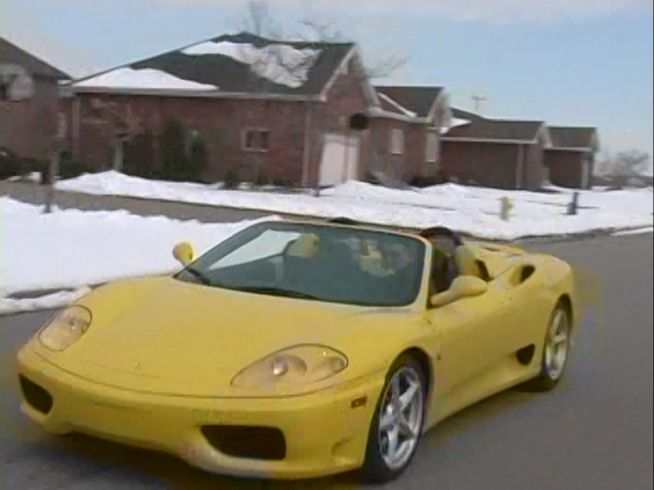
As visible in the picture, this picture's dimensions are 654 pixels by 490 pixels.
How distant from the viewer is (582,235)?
11.4ft

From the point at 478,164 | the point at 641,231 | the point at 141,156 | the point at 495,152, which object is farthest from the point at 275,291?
the point at 641,231

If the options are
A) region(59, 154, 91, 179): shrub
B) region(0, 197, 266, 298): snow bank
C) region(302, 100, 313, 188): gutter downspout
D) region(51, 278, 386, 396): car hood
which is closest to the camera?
region(51, 278, 386, 396): car hood

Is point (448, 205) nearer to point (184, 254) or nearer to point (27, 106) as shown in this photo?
point (184, 254)

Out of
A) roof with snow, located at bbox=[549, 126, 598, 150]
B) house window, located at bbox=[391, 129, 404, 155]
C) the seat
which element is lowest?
the seat

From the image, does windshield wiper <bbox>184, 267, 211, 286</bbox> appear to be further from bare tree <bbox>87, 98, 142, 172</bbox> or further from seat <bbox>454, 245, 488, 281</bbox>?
seat <bbox>454, 245, 488, 281</bbox>

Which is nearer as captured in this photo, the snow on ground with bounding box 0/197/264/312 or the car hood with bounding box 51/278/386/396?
the car hood with bounding box 51/278/386/396

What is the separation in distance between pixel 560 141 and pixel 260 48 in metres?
0.91

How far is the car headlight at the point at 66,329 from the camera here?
358 cm

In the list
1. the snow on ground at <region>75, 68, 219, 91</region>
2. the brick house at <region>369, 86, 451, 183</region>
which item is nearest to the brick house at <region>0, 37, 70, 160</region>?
the snow on ground at <region>75, 68, 219, 91</region>

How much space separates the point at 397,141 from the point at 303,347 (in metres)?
0.72

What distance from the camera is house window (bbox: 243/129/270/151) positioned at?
11.4 ft

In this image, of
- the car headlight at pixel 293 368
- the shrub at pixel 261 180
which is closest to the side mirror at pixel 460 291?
the car headlight at pixel 293 368

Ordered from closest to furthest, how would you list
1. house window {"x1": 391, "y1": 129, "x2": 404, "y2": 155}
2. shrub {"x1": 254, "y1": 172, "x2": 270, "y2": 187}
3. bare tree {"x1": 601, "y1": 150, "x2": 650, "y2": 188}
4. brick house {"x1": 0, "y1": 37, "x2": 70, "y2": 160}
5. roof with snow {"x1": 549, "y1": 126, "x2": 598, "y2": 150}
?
bare tree {"x1": 601, "y1": 150, "x2": 650, "y2": 188} → roof with snow {"x1": 549, "y1": 126, "x2": 598, "y2": 150} → house window {"x1": 391, "y1": 129, "x2": 404, "y2": 155} → shrub {"x1": 254, "y1": 172, "x2": 270, "y2": 187} → brick house {"x1": 0, "y1": 37, "x2": 70, "y2": 160}

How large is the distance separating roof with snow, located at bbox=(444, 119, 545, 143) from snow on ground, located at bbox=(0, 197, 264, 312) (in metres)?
1.36
